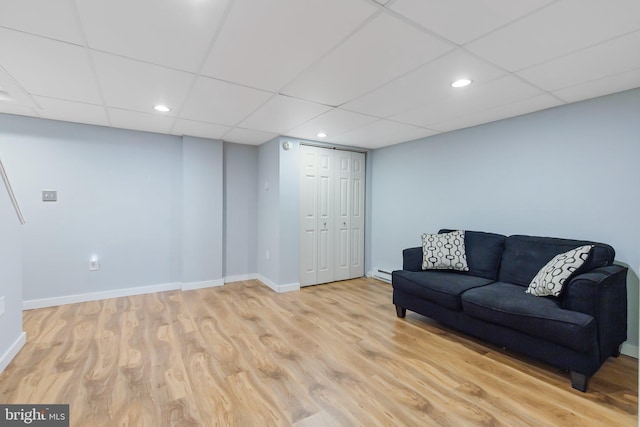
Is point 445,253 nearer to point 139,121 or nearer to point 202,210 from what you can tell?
point 202,210

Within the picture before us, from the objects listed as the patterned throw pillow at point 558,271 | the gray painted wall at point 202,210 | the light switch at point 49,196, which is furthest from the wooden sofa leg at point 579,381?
the light switch at point 49,196

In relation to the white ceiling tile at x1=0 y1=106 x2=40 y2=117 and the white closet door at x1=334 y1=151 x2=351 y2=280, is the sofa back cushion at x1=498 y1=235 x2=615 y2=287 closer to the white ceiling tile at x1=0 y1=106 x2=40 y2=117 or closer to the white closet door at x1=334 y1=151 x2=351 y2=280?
Result: the white closet door at x1=334 y1=151 x2=351 y2=280

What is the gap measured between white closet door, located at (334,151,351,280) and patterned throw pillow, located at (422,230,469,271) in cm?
162

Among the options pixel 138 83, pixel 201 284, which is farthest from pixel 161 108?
pixel 201 284

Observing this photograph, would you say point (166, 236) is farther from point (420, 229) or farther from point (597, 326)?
point (597, 326)

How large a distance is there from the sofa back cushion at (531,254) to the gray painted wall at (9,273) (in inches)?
166

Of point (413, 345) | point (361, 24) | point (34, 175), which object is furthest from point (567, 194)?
point (34, 175)

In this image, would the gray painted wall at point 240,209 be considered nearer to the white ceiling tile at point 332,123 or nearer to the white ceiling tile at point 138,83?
the white ceiling tile at point 332,123

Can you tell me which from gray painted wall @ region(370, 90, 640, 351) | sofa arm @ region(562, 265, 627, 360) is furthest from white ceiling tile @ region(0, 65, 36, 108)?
sofa arm @ region(562, 265, 627, 360)

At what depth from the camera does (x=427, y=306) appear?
9.48ft

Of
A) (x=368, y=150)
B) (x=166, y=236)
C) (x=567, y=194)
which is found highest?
(x=368, y=150)

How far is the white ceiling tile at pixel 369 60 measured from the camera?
5.33 feet

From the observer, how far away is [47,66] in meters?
2.04

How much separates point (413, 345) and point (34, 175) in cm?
451
